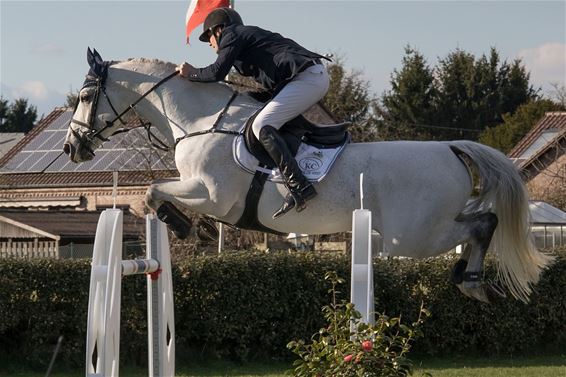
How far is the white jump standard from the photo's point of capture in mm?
5777

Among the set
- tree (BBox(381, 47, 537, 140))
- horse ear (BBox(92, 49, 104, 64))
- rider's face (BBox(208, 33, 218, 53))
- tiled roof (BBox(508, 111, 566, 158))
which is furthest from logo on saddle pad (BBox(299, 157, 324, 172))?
tree (BBox(381, 47, 537, 140))

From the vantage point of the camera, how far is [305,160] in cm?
659

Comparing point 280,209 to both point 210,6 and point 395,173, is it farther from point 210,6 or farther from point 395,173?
point 210,6

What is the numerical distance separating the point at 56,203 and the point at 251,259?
78.7 ft

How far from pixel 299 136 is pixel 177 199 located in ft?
2.88

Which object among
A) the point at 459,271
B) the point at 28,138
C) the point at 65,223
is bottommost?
the point at 459,271

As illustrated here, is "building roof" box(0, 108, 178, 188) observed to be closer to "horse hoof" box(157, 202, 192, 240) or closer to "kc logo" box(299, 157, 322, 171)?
"horse hoof" box(157, 202, 192, 240)

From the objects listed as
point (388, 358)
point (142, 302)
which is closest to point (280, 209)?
point (388, 358)

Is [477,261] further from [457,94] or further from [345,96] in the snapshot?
[457,94]

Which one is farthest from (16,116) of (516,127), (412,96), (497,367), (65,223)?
(497,367)

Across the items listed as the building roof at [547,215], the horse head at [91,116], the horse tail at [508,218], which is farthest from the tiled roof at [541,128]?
the horse head at [91,116]

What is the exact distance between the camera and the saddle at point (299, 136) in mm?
6629

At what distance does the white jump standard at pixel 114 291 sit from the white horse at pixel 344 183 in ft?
0.81

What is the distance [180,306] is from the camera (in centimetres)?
1217
